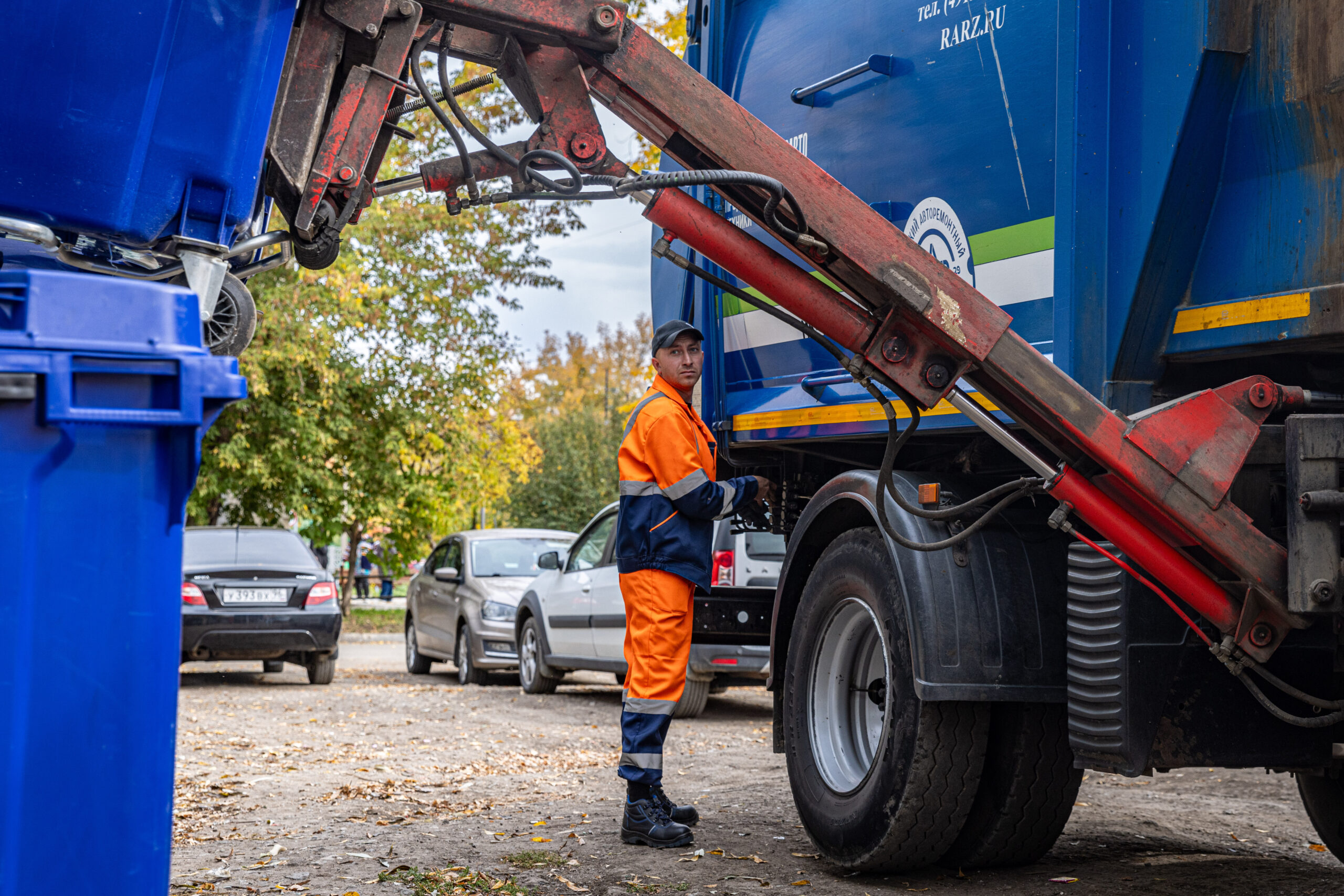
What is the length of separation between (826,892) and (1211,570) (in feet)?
5.32

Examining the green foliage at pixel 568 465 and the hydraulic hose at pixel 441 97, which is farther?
the green foliage at pixel 568 465

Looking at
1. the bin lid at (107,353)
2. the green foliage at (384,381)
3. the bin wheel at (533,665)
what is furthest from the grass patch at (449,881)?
the green foliage at (384,381)

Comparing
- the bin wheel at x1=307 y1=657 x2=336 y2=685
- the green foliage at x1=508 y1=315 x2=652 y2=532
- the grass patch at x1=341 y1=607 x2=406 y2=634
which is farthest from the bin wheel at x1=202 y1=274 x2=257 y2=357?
the green foliage at x1=508 y1=315 x2=652 y2=532

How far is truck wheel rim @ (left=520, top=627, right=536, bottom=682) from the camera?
11.6 m

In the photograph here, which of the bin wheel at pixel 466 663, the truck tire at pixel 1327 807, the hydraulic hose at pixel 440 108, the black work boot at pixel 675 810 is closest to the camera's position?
the hydraulic hose at pixel 440 108

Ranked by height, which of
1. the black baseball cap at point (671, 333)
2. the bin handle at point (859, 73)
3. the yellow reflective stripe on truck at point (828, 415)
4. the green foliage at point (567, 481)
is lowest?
the yellow reflective stripe on truck at point (828, 415)

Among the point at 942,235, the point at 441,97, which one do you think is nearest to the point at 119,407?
the point at 441,97

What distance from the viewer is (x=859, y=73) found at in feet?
14.8

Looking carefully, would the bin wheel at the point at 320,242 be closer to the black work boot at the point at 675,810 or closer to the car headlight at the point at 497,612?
the black work boot at the point at 675,810

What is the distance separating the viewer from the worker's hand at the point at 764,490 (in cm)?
516

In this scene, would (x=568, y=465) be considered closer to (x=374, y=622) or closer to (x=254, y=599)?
(x=374, y=622)

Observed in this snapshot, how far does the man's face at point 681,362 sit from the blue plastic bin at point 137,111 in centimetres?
265

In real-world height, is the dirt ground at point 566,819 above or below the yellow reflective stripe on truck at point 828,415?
below

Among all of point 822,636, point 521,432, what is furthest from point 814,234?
point 521,432
